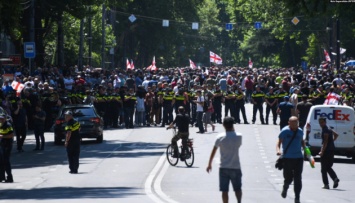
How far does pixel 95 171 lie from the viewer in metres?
28.3

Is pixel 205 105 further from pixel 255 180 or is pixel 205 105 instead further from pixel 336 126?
pixel 255 180

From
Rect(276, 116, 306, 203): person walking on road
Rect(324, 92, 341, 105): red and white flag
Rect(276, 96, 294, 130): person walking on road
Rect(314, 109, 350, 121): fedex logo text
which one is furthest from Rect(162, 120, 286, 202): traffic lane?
Rect(324, 92, 341, 105): red and white flag

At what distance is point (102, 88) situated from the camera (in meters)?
47.4

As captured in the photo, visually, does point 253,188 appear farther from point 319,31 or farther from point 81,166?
point 319,31

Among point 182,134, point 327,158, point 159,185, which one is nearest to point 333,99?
point 182,134

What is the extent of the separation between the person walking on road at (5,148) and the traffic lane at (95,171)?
15.9 inches

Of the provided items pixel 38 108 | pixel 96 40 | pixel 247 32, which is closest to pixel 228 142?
pixel 38 108

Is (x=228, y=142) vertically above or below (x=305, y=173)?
above

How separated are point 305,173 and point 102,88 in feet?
68.0

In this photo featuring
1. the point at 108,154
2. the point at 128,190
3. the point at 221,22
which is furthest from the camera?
the point at 221,22

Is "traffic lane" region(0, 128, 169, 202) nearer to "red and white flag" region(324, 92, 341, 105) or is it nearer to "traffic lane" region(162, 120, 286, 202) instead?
"traffic lane" region(162, 120, 286, 202)

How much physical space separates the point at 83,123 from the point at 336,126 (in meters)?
10.3

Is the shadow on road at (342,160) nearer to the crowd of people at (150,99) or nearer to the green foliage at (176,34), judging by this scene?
the crowd of people at (150,99)

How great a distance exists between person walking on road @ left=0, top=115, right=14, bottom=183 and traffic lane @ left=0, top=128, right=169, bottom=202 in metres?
0.40
